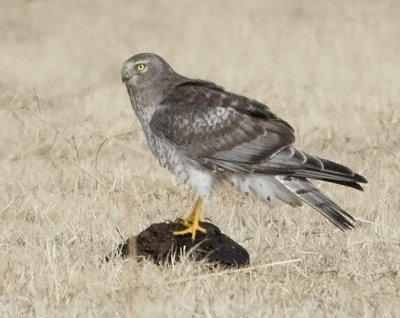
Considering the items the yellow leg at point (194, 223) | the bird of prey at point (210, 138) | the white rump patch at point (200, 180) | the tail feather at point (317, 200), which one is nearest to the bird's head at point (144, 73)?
the bird of prey at point (210, 138)

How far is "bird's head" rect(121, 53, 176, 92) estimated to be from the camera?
8.18 meters

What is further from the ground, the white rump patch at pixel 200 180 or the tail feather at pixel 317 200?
the white rump patch at pixel 200 180

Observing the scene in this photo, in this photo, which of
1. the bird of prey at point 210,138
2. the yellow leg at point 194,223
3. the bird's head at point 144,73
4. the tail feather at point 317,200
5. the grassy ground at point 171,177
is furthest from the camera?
the bird's head at point 144,73

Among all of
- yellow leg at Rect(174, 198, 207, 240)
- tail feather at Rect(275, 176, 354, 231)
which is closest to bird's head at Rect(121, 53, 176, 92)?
yellow leg at Rect(174, 198, 207, 240)

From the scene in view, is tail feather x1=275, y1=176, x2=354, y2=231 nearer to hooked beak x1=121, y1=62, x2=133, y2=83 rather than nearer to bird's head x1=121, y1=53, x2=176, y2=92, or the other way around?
bird's head x1=121, y1=53, x2=176, y2=92

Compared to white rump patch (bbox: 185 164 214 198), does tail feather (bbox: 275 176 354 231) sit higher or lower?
lower

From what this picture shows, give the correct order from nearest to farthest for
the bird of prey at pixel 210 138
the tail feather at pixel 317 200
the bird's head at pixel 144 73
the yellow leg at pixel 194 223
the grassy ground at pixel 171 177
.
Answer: the grassy ground at pixel 171 177 < the tail feather at pixel 317 200 < the yellow leg at pixel 194 223 < the bird of prey at pixel 210 138 < the bird's head at pixel 144 73

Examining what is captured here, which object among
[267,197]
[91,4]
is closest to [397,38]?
[91,4]

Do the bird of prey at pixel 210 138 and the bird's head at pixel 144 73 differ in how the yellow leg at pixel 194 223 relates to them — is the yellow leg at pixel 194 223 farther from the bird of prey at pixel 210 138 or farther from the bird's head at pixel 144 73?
the bird's head at pixel 144 73

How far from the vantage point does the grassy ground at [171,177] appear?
22.4ft

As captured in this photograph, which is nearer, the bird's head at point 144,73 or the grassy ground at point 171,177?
the grassy ground at point 171,177

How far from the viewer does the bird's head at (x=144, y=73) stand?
8.18 meters

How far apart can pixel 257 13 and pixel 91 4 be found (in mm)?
2454

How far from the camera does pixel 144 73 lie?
8.21 meters
